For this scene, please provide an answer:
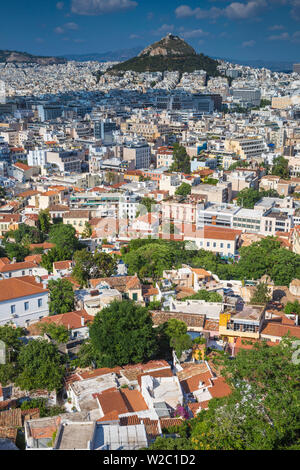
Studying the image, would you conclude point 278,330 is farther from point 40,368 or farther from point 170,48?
point 170,48

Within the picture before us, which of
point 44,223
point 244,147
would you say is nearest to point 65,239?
point 44,223

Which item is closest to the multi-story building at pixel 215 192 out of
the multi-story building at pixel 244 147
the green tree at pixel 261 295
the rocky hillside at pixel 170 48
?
the multi-story building at pixel 244 147

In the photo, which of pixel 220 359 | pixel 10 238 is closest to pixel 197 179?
pixel 10 238

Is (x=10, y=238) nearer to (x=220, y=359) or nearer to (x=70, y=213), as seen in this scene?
(x=70, y=213)

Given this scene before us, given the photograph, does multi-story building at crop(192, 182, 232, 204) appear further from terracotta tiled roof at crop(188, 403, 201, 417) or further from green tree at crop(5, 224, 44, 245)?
terracotta tiled roof at crop(188, 403, 201, 417)

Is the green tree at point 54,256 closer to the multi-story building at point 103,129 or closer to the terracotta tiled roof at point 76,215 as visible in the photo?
the terracotta tiled roof at point 76,215

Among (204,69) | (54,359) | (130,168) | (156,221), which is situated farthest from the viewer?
(204,69)
